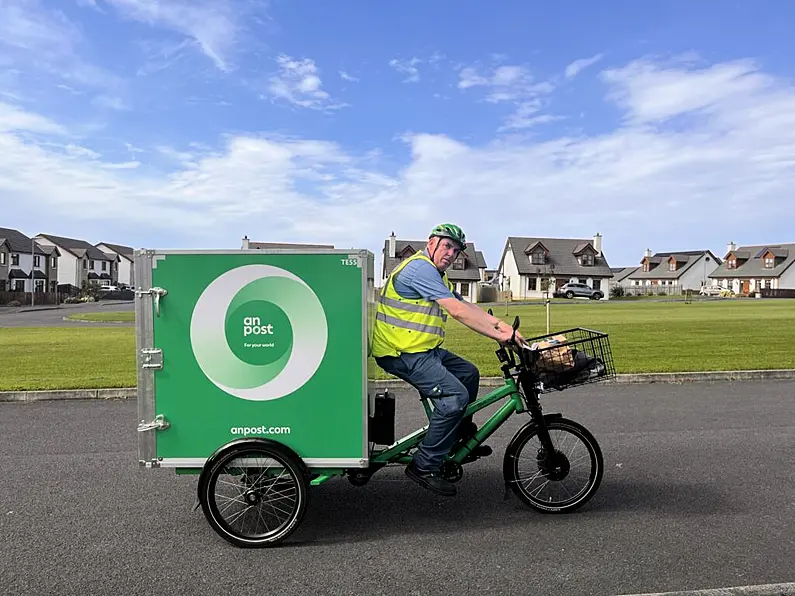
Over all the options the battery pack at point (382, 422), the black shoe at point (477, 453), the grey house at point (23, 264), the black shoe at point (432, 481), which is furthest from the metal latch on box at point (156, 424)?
the grey house at point (23, 264)

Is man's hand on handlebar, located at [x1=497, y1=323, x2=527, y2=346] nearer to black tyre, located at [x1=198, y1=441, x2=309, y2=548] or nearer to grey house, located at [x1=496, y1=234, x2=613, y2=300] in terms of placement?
black tyre, located at [x1=198, y1=441, x2=309, y2=548]

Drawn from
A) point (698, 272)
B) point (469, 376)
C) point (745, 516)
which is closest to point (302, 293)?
point (469, 376)

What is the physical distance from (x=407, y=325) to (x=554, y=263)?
72191mm

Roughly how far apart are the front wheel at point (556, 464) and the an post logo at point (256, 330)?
1.56m

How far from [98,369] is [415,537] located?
8.98 meters

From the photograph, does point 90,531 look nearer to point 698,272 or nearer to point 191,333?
point 191,333

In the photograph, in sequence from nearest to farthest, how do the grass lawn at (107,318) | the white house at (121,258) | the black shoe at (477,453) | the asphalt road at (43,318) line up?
the black shoe at (477,453)
the asphalt road at (43,318)
the grass lawn at (107,318)
the white house at (121,258)

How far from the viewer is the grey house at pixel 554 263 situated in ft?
240

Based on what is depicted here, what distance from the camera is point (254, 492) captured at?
4430 mm

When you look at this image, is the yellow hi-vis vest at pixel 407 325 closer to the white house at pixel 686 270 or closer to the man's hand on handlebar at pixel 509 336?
the man's hand on handlebar at pixel 509 336

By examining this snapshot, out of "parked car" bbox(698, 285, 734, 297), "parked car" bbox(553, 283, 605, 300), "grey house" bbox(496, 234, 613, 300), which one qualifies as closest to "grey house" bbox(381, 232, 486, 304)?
"grey house" bbox(496, 234, 613, 300)

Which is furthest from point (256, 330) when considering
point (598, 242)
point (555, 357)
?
point (598, 242)

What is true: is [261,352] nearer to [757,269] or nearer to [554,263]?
[554,263]

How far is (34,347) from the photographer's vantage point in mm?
16391
